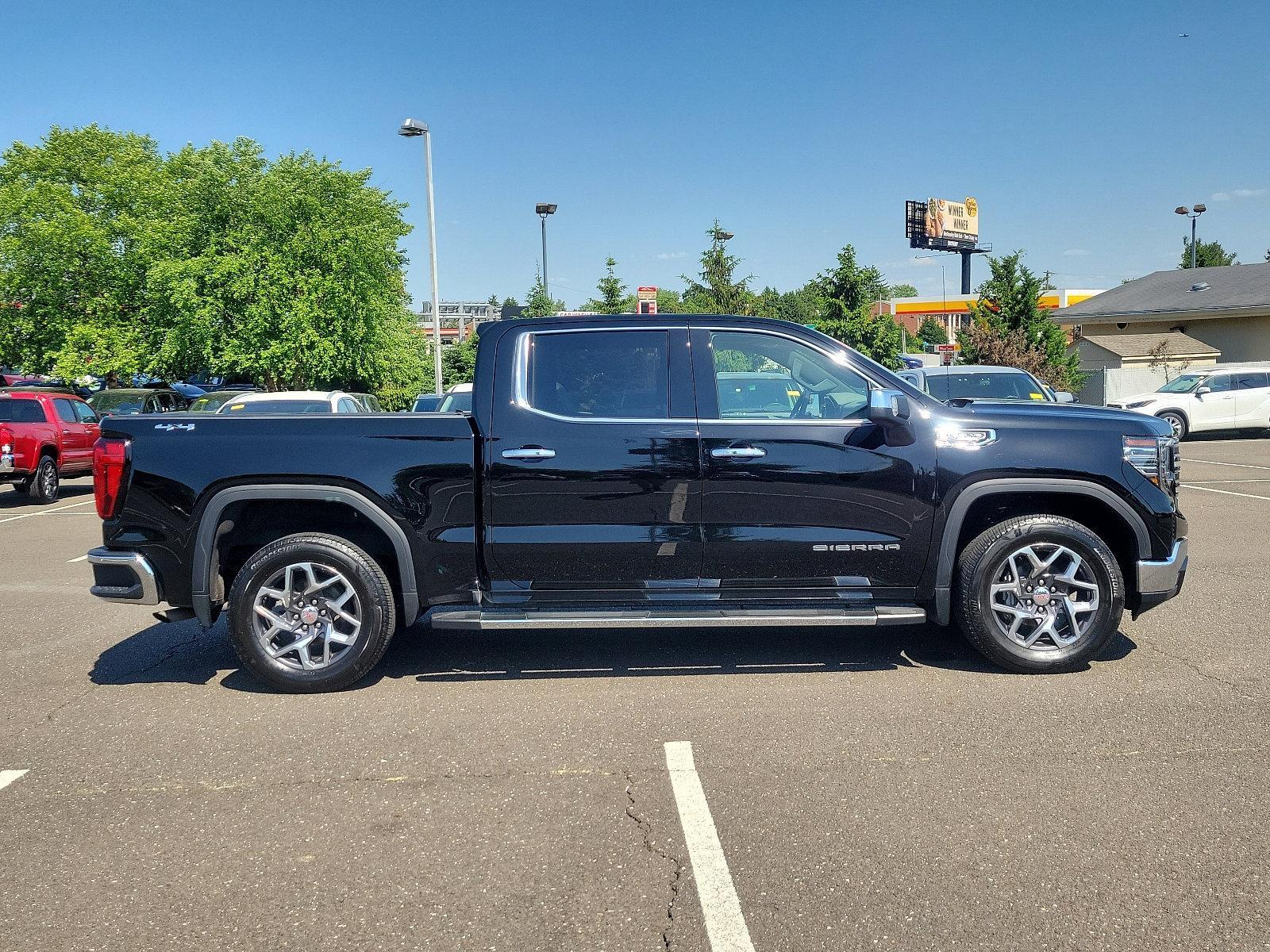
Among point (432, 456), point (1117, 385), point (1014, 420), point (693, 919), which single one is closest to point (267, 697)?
point (432, 456)

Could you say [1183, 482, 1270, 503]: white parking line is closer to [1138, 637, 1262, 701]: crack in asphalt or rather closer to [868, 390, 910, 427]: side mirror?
[1138, 637, 1262, 701]: crack in asphalt

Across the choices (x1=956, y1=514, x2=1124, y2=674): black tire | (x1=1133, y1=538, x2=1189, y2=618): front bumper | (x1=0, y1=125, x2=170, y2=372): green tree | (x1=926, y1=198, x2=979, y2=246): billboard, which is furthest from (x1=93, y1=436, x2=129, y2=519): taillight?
(x1=926, y1=198, x2=979, y2=246): billboard

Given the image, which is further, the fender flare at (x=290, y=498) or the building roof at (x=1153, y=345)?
the building roof at (x=1153, y=345)

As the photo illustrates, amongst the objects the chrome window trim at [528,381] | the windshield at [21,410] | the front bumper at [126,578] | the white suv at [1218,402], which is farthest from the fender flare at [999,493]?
the white suv at [1218,402]

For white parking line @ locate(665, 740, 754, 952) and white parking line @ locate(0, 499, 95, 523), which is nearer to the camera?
white parking line @ locate(665, 740, 754, 952)

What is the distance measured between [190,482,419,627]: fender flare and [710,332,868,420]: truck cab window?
1829 mm

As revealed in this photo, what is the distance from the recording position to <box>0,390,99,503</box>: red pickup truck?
14906 millimetres

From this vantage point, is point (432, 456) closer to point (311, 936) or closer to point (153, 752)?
point (153, 752)

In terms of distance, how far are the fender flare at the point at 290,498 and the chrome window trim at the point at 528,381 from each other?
0.93 metres

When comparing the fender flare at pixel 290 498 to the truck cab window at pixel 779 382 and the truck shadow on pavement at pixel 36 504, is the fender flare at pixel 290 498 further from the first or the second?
the truck shadow on pavement at pixel 36 504

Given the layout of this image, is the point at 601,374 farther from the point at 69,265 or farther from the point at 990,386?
the point at 69,265

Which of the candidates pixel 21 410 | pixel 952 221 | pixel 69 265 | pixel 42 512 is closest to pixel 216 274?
pixel 69 265

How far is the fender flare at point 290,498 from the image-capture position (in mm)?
5289

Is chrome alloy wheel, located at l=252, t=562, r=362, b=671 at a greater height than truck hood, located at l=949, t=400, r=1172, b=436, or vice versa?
truck hood, located at l=949, t=400, r=1172, b=436
